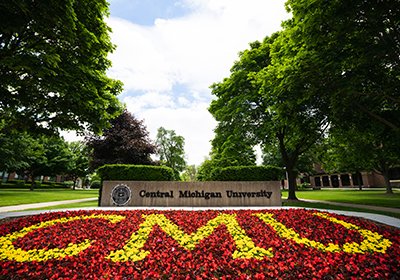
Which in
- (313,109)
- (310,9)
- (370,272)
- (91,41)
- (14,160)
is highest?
(310,9)

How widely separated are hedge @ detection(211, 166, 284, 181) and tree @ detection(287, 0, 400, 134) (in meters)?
5.26

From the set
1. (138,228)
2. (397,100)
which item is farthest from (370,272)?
(397,100)

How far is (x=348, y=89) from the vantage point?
8.84 metres

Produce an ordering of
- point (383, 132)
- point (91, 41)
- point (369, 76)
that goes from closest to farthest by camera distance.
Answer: point (91, 41) → point (369, 76) → point (383, 132)

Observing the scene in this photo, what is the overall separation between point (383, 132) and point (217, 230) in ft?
42.4

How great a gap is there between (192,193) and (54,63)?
32.0 ft

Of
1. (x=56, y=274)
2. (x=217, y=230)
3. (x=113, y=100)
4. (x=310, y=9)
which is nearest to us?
(x=56, y=274)

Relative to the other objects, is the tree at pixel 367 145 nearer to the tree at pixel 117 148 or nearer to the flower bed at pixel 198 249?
the flower bed at pixel 198 249

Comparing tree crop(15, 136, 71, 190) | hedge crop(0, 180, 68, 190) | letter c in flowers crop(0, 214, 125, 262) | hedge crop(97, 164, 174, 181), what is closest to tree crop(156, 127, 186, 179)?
tree crop(15, 136, 71, 190)

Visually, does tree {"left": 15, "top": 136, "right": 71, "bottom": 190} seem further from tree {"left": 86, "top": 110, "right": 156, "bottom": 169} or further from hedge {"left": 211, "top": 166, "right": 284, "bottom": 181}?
hedge {"left": 211, "top": 166, "right": 284, "bottom": 181}

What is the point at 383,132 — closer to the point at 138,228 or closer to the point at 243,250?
the point at 243,250

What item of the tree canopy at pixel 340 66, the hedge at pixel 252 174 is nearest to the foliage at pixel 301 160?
the hedge at pixel 252 174

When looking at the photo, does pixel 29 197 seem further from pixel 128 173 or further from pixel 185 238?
pixel 185 238

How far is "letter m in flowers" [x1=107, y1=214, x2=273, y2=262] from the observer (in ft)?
15.9
